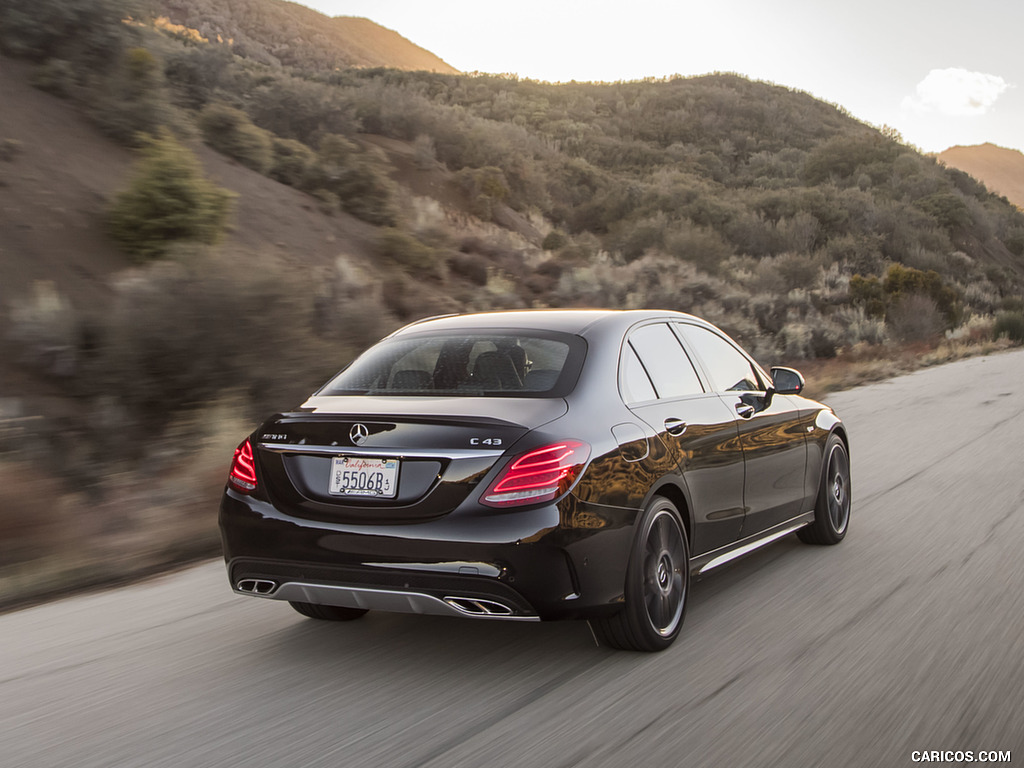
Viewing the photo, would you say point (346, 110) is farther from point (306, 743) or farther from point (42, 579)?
point (306, 743)

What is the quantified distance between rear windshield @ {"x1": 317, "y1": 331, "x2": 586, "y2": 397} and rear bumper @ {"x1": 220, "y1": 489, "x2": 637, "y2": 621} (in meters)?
0.65

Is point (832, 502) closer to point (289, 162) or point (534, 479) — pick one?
point (534, 479)

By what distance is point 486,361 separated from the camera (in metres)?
5.13

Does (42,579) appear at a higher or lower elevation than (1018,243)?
lower

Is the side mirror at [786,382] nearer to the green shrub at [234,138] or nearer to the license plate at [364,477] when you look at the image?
the license plate at [364,477]

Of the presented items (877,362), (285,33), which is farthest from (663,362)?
(285,33)

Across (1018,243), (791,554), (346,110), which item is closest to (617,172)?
(1018,243)

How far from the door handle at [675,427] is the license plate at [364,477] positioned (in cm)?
138

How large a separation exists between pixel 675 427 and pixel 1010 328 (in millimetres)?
34545

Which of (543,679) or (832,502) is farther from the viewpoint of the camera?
(832,502)

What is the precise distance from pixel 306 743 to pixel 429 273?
1892cm

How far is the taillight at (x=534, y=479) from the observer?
4262 mm

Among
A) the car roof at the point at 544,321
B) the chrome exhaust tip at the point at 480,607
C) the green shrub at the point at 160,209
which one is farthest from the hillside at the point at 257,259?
the chrome exhaust tip at the point at 480,607

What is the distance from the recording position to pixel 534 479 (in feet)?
14.1
